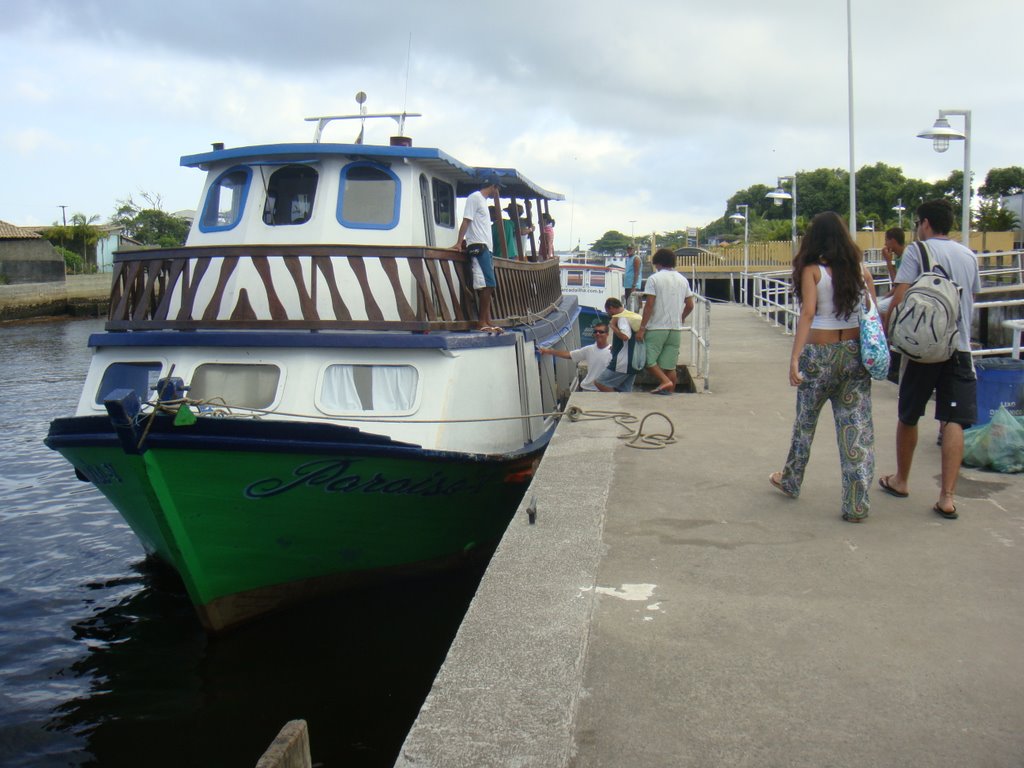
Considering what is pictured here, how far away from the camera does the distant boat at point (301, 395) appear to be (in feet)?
21.3

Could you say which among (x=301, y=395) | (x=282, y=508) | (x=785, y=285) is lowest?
(x=282, y=508)

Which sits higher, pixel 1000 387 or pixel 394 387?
pixel 394 387

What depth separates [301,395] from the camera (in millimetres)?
7262

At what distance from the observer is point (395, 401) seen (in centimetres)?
754

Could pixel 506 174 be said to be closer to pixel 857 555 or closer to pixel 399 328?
pixel 399 328

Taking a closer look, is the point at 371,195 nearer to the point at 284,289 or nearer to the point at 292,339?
the point at 284,289

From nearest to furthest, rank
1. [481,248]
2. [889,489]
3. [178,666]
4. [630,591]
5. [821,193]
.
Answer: [630,591], [889,489], [178,666], [481,248], [821,193]

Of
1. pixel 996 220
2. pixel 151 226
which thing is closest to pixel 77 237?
pixel 151 226

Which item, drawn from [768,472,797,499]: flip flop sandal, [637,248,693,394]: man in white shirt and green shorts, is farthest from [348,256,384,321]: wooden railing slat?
[637,248,693,394]: man in white shirt and green shorts

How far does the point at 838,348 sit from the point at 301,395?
155 inches

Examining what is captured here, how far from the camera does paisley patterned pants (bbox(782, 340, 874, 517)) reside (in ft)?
17.7

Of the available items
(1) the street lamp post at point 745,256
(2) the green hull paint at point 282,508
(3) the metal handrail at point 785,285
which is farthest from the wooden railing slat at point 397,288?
(1) the street lamp post at point 745,256

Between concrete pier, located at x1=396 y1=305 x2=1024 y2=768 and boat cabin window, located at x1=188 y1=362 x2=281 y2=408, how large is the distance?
7.85 feet

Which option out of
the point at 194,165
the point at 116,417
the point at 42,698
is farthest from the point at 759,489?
the point at 194,165
